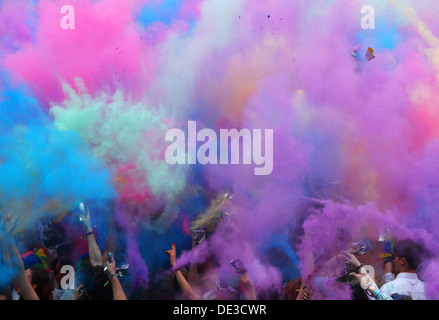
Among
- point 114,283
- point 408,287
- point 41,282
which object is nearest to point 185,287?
point 114,283

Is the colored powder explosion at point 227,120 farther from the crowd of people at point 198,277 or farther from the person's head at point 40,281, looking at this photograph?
the person's head at point 40,281

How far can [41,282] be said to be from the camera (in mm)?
4125

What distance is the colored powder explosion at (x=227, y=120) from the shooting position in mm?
4133

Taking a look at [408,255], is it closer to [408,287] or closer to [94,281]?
[408,287]

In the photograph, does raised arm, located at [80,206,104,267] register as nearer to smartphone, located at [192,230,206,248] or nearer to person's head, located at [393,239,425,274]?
smartphone, located at [192,230,206,248]

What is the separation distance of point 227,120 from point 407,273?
195 cm

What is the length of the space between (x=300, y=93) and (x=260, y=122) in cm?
41

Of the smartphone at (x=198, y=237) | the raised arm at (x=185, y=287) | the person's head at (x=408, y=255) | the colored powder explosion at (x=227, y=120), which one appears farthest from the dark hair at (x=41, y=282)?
the person's head at (x=408, y=255)

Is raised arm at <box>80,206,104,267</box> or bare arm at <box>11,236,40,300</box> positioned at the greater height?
raised arm at <box>80,206,104,267</box>

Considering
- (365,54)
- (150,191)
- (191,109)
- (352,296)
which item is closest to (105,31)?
(191,109)

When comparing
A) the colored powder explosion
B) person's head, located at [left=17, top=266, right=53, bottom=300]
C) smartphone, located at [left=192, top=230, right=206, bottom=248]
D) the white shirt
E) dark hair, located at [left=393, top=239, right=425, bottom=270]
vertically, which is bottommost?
the white shirt

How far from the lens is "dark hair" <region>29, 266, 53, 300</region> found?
4.11 m

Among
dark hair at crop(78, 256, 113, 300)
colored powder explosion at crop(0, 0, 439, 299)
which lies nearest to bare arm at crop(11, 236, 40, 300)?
colored powder explosion at crop(0, 0, 439, 299)

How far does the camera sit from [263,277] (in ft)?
13.7
